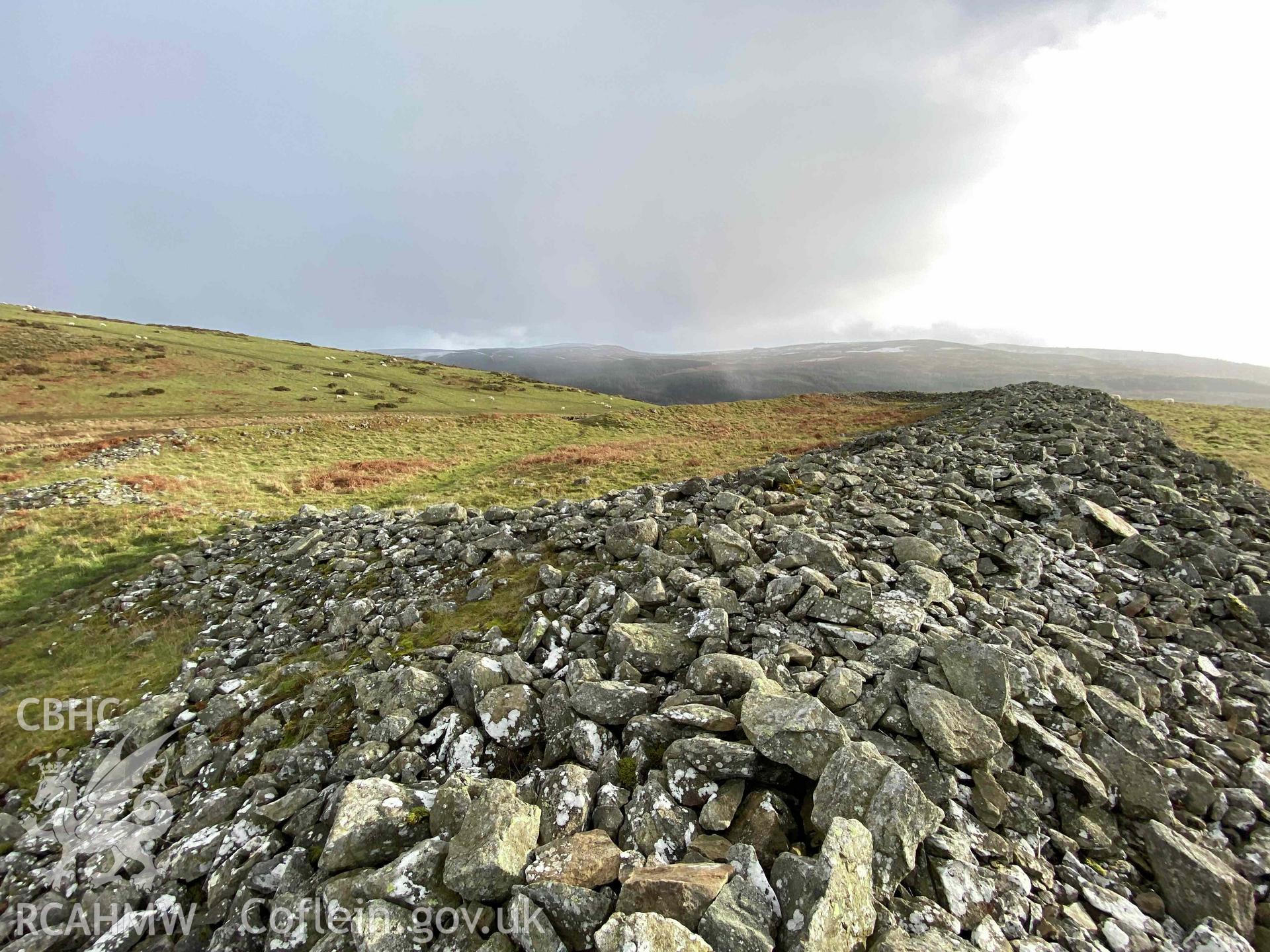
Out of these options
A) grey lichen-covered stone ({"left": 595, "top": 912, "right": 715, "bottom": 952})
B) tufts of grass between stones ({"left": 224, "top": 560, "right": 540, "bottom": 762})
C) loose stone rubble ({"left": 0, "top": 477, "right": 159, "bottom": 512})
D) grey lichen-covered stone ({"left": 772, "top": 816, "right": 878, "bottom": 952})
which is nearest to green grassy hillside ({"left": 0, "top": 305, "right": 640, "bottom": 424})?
loose stone rubble ({"left": 0, "top": 477, "right": 159, "bottom": 512})

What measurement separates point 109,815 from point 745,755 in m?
8.15

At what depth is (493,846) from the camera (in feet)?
13.3

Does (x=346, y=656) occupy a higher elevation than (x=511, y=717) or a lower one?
lower

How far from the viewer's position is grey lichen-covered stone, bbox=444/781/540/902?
3852mm

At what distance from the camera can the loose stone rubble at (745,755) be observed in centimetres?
384

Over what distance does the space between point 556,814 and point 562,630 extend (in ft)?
9.81

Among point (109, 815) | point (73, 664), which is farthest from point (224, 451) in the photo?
point (109, 815)

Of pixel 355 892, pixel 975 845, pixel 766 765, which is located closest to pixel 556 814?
pixel 355 892

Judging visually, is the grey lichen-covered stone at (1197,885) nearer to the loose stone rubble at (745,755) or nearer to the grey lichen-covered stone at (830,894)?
the loose stone rubble at (745,755)

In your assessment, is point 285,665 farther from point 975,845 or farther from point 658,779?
point 975,845

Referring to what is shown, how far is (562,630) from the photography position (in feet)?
24.4

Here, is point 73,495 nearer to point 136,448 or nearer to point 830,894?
point 136,448

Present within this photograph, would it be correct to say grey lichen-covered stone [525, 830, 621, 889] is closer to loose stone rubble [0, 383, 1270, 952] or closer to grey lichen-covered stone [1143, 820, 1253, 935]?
loose stone rubble [0, 383, 1270, 952]

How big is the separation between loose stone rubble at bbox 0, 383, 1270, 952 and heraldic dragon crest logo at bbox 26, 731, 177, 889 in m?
0.11
